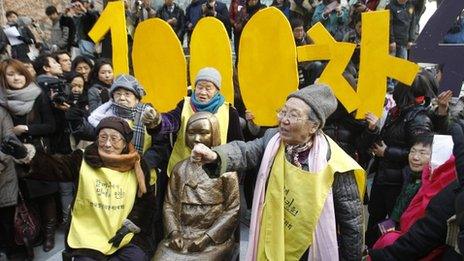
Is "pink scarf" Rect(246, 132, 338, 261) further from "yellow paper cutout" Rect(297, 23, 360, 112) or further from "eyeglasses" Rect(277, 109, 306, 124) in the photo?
"yellow paper cutout" Rect(297, 23, 360, 112)

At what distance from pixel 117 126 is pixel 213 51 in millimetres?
1123

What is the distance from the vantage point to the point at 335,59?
3.41m

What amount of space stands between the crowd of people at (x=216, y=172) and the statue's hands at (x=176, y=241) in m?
0.01

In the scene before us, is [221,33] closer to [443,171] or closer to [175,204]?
[175,204]

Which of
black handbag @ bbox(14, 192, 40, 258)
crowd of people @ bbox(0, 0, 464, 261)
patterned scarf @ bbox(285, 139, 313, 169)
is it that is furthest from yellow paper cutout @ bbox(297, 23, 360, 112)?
black handbag @ bbox(14, 192, 40, 258)

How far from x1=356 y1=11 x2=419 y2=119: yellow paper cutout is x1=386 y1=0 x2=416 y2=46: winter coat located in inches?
132

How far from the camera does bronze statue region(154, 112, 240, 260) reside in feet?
A: 9.72

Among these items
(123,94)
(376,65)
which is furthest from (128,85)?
(376,65)

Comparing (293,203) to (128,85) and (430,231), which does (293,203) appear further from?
(128,85)

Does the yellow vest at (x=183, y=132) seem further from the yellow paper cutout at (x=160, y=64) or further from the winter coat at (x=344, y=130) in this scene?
the winter coat at (x=344, y=130)

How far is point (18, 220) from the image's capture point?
3.60 m

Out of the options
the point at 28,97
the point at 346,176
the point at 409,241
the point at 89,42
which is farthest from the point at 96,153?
the point at 89,42

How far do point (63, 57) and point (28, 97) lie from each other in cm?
172

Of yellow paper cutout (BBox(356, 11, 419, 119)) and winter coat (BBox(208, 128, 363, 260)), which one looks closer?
winter coat (BBox(208, 128, 363, 260))
